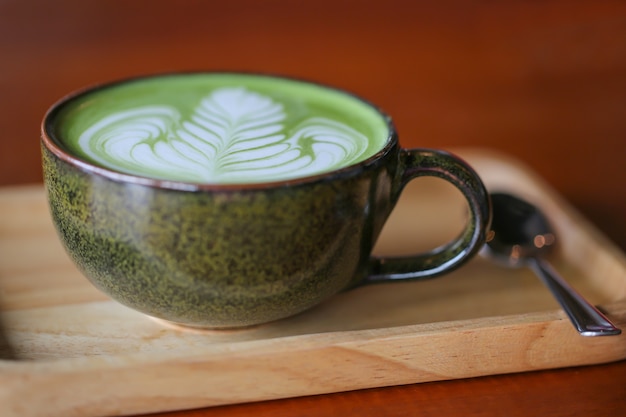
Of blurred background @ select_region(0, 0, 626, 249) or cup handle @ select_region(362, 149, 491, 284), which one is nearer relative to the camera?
cup handle @ select_region(362, 149, 491, 284)

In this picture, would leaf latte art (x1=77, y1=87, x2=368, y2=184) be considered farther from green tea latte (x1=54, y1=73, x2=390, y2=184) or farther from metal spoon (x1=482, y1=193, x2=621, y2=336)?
metal spoon (x1=482, y1=193, x2=621, y2=336)

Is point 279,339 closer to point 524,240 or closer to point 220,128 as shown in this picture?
point 220,128

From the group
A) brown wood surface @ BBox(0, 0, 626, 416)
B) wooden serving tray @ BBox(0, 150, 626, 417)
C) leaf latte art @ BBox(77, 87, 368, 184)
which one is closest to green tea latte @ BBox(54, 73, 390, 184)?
leaf latte art @ BBox(77, 87, 368, 184)

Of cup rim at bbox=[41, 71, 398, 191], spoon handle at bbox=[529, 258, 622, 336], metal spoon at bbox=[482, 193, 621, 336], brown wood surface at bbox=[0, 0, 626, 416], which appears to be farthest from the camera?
brown wood surface at bbox=[0, 0, 626, 416]

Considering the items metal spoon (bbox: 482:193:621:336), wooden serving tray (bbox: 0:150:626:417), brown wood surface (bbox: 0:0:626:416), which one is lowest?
wooden serving tray (bbox: 0:150:626:417)

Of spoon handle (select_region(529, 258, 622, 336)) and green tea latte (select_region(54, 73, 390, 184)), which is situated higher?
green tea latte (select_region(54, 73, 390, 184))

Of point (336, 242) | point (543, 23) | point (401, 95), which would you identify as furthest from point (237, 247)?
point (543, 23)

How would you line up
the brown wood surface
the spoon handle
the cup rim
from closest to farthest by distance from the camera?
the cup rim < the spoon handle < the brown wood surface

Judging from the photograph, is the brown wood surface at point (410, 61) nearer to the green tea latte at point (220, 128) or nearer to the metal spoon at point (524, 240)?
the metal spoon at point (524, 240)
